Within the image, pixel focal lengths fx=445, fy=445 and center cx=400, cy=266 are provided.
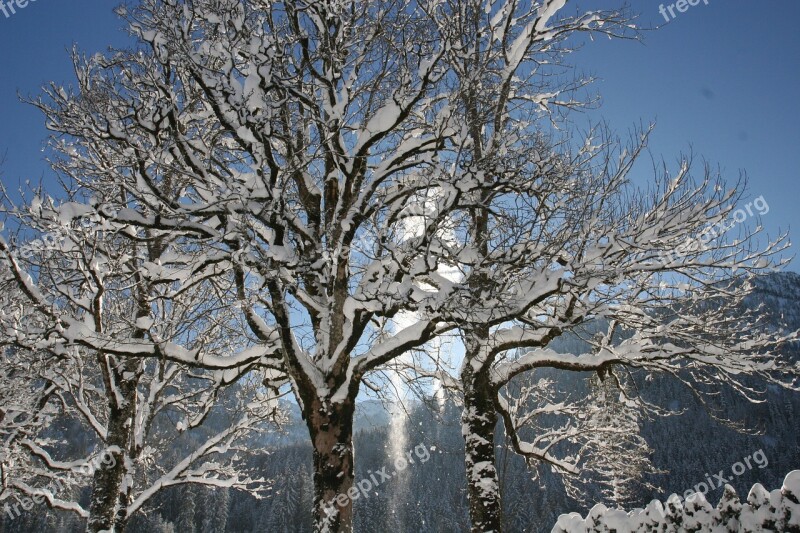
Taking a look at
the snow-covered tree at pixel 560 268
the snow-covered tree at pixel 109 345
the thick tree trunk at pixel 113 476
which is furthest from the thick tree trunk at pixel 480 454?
the thick tree trunk at pixel 113 476

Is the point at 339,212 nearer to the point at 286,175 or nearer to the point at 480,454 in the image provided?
the point at 286,175

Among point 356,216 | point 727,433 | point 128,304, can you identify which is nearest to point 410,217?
point 356,216

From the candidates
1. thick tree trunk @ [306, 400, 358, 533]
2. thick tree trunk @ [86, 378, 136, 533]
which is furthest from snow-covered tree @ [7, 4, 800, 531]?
thick tree trunk @ [86, 378, 136, 533]

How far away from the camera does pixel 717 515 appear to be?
4.10 m

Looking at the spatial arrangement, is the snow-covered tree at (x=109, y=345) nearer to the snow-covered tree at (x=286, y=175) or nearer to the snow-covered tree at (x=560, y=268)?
the snow-covered tree at (x=286, y=175)

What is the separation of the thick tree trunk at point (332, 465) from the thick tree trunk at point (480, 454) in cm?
216

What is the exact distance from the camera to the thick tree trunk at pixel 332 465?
515 cm

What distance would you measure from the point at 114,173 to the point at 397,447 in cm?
10681

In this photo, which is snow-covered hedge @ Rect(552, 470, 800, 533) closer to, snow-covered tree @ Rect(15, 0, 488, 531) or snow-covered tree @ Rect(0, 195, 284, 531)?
snow-covered tree @ Rect(15, 0, 488, 531)

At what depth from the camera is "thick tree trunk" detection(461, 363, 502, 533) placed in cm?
660

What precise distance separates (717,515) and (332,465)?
13.0 feet

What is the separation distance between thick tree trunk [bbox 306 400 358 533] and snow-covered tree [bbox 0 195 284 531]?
149 centimetres

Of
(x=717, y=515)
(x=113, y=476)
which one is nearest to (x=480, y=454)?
(x=717, y=515)

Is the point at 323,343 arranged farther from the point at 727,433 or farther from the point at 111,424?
the point at 727,433
